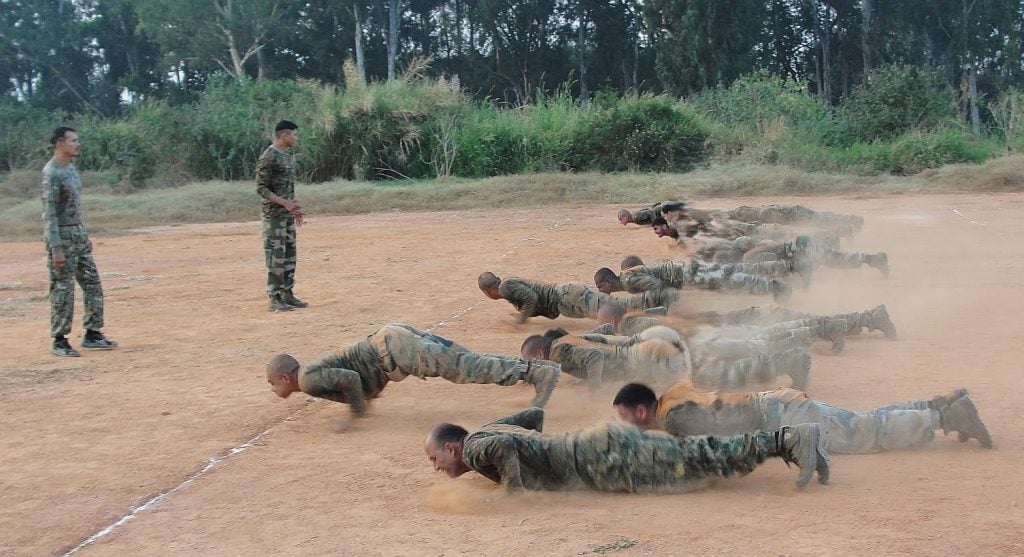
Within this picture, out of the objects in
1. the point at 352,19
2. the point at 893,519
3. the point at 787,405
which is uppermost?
the point at 352,19

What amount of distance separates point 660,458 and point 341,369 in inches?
89.9

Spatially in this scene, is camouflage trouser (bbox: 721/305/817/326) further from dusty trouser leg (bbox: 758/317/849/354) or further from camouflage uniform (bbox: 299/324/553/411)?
camouflage uniform (bbox: 299/324/553/411)

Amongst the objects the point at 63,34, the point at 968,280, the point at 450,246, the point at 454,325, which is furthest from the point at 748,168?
the point at 63,34

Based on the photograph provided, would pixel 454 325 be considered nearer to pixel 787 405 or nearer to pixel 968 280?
pixel 787 405

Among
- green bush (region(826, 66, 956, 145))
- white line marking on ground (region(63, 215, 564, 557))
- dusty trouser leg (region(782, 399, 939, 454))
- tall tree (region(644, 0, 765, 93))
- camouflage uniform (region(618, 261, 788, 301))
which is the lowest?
white line marking on ground (region(63, 215, 564, 557))

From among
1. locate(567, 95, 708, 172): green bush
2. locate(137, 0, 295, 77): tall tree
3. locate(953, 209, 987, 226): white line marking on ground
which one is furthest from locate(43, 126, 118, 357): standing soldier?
locate(137, 0, 295, 77): tall tree

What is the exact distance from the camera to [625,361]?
641 centimetres

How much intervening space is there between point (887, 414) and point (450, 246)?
10.6m

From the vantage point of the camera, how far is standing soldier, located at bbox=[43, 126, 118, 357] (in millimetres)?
8523

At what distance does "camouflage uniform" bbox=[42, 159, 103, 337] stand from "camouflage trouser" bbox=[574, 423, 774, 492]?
574 centimetres

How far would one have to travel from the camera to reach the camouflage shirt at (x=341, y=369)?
6.17 m

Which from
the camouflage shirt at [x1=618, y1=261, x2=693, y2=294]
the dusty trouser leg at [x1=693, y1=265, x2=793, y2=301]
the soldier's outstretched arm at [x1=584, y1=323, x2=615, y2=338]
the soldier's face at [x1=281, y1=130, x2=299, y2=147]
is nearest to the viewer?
the soldier's outstretched arm at [x1=584, y1=323, x2=615, y2=338]

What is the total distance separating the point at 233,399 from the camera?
7035mm

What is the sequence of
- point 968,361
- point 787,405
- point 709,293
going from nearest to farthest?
point 787,405 < point 968,361 < point 709,293
